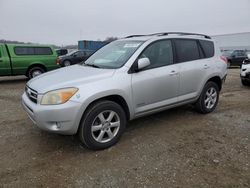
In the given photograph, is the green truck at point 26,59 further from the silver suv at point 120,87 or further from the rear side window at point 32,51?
the silver suv at point 120,87

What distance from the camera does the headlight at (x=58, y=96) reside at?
3174 mm

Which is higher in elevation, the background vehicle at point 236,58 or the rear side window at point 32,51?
the rear side window at point 32,51

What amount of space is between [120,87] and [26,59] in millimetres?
8308

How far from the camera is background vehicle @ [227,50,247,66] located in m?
18.8

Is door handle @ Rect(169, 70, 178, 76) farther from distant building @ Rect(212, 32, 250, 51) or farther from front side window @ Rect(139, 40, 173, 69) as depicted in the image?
distant building @ Rect(212, 32, 250, 51)


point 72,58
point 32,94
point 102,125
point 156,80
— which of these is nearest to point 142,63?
point 156,80

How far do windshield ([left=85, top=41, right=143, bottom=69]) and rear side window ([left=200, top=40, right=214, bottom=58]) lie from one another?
1.71 metres

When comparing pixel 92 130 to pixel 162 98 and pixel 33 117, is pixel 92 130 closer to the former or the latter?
pixel 33 117

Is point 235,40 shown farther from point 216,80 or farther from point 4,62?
point 216,80

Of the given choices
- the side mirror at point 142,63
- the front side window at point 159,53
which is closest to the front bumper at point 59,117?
the side mirror at point 142,63

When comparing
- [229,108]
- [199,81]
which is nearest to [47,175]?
[199,81]

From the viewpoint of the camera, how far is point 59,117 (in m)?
3.14

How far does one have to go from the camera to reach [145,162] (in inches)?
127

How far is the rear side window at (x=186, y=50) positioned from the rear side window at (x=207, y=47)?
0.76ft
